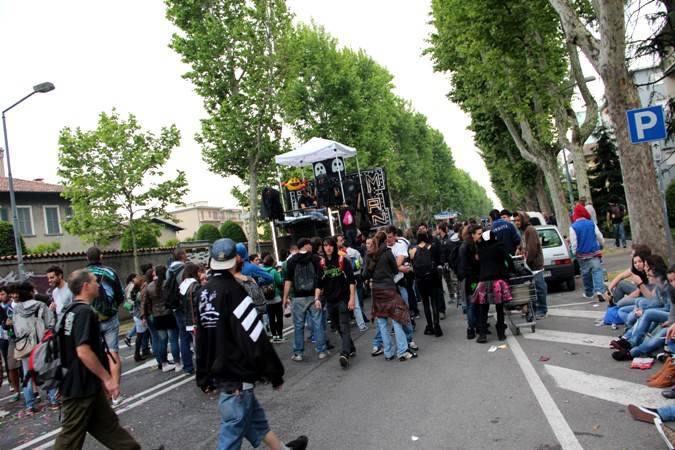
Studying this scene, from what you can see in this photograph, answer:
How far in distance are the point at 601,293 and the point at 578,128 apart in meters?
8.82

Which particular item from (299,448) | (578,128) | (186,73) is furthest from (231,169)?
(299,448)

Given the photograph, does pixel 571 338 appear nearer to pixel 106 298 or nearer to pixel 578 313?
pixel 578 313

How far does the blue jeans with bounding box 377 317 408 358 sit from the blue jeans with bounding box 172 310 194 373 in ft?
10.4

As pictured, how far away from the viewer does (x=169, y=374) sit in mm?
9297

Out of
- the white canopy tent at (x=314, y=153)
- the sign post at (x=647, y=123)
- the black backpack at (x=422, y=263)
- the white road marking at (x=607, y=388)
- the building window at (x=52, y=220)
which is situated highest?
the building window at (x=52, y=220)

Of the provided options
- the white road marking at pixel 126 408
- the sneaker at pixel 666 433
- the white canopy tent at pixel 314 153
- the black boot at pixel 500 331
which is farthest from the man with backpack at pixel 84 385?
the white canopy tent at pixel 314 153

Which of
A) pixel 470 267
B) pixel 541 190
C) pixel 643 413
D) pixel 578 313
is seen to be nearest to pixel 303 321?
pixel 470 267

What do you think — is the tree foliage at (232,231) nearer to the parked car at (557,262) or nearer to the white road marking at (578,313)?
A: the parked car at (557,262)

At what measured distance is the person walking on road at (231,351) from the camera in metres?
3.91

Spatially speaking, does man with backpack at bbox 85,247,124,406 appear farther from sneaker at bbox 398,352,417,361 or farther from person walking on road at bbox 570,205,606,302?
person walking on road at bbox 570,205,606,302

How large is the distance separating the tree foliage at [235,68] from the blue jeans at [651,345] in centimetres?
2031

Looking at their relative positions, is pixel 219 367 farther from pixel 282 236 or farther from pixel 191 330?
pixel 282 236

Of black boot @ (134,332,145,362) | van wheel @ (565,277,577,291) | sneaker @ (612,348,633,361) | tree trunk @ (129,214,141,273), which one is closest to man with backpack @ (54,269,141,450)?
sneaker @ (612,348,633,361)

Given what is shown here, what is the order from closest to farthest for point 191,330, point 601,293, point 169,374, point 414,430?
point 414,430
point 191,330
point 169,374
point 601,293
